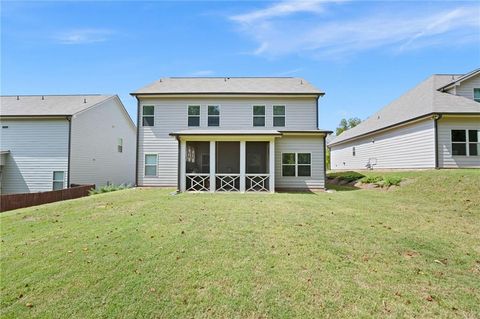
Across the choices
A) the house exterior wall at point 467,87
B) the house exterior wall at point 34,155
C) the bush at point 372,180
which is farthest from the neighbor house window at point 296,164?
the house exterior wall at point 34,155

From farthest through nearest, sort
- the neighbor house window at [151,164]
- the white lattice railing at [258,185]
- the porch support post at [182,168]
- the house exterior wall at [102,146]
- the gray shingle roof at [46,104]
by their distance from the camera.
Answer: the house exterior wall at [102,146] → the gray shingle roof at [46,104] → the neighbor house window at [151,164] → the white lattice railing at [258,185] → the porch support post at [182,168]

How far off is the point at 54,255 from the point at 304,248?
5.20 m

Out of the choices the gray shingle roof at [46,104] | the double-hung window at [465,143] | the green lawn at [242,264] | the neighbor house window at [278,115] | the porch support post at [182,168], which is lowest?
the green lawn at [242,264]

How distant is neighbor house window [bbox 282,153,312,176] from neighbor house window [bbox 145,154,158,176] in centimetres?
793

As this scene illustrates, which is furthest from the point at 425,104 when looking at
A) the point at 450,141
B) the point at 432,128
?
the point at 450,141

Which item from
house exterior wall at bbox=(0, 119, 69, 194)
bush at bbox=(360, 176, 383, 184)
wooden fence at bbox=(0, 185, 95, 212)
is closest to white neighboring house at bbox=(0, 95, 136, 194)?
house exterior wall at bbox=(0, 119, 69, 194)

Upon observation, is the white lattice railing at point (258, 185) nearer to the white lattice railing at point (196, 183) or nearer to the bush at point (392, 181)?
the white lattice railing at point (196, 183)

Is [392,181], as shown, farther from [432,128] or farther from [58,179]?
[58,179]

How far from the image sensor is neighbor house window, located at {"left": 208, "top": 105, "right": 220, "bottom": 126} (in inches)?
631

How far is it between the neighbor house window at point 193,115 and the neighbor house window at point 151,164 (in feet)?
10.2

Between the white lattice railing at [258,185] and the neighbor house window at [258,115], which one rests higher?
the neighbor house window at [258,115]

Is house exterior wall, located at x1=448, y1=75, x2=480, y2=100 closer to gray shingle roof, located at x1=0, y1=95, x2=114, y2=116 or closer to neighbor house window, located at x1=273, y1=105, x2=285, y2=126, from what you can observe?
neighbor house window, located at x1=273, y1=105, x2=285, y2=126

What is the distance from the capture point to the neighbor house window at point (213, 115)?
16.0m

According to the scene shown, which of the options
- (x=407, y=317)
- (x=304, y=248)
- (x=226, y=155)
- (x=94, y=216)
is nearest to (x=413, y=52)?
(x=226, y=155)
